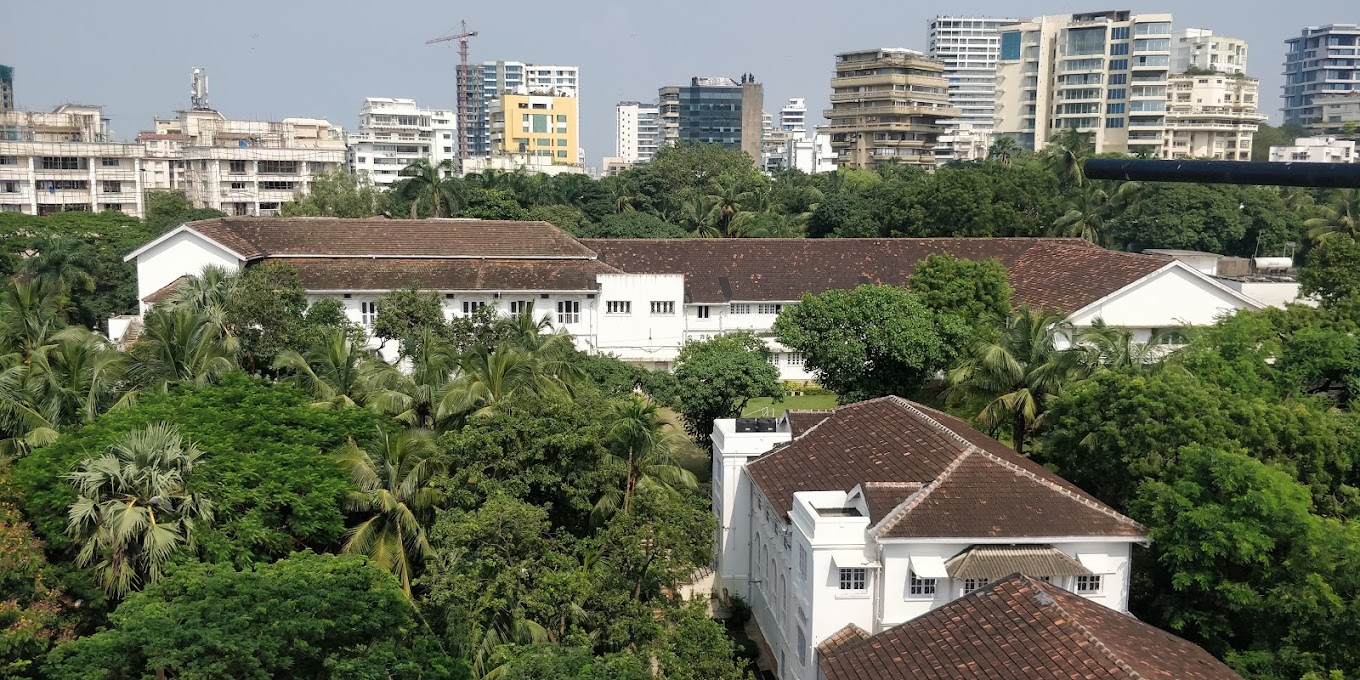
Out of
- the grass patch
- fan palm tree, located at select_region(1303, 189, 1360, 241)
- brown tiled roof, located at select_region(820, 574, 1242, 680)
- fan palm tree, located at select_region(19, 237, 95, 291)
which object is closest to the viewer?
brown tiled roof, located at select_region(820, 574, 1242, 680)

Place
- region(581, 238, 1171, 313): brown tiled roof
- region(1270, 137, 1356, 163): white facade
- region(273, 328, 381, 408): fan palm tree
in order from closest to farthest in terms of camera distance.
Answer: region(273, 328, 381, 408): fan palm tree < region(581, 238, 1171, 313): brown tiled roof < region(1270, 137, 1356, 163): white facade

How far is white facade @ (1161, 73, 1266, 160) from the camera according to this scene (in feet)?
338

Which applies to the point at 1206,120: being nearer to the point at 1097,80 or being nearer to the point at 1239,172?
the point at 1097,80

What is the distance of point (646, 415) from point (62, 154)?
78.8 metres

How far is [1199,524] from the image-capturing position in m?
19.2

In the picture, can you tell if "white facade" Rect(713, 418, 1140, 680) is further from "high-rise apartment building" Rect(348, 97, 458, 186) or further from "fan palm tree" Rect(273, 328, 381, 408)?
"high-rise apartment building" Rect(348, 97, 458, 186)

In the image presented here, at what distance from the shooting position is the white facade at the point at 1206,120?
103m

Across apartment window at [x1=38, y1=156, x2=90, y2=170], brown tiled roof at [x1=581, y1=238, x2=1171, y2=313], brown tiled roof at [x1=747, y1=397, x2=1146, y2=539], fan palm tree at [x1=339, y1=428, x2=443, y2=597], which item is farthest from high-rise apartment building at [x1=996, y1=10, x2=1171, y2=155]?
fan palm tree at [x1=339, y1=428, x2=443, y2=597]

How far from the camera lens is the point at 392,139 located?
12544 cm

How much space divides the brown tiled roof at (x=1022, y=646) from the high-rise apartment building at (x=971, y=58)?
17104 cm

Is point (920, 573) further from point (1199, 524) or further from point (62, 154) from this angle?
point (62, 154)

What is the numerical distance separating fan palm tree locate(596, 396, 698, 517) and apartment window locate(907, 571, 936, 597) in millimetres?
4963

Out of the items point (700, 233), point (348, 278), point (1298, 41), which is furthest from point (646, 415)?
point (1298, 41)

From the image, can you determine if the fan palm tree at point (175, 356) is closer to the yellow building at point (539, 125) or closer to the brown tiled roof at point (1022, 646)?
the brown tiled roof at point (1022, 646)
